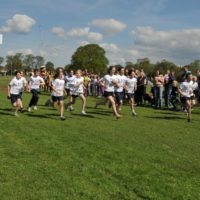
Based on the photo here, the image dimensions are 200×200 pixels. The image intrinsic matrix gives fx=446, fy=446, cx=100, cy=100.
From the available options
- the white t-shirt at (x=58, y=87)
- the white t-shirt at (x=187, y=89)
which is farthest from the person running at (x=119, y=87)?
the white t-shirt at (x=187, y=89)

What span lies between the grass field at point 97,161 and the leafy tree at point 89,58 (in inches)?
3849

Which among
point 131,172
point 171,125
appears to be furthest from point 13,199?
point 171,125

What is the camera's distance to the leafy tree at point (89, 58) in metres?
113

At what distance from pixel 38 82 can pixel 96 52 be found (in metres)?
97.3

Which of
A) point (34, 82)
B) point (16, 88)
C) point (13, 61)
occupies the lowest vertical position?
point (16, 88)

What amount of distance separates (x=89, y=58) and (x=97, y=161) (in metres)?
106

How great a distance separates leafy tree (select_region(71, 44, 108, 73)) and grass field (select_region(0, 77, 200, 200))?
97776 mm

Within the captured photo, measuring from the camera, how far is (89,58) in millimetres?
114312

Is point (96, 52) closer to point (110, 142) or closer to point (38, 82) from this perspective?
point (38, 82)

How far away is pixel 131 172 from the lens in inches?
328

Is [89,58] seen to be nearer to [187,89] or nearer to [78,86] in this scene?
[78,86]

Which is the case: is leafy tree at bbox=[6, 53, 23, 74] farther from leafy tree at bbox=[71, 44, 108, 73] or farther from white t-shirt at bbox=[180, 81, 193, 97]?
white t-shirt at bbox=[180, 81, 193, 97]

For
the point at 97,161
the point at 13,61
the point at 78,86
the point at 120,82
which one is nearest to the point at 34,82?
the point at 78,86

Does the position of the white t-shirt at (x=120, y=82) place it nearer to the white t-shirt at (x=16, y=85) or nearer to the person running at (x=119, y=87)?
the person running at (x=119, y=87)
